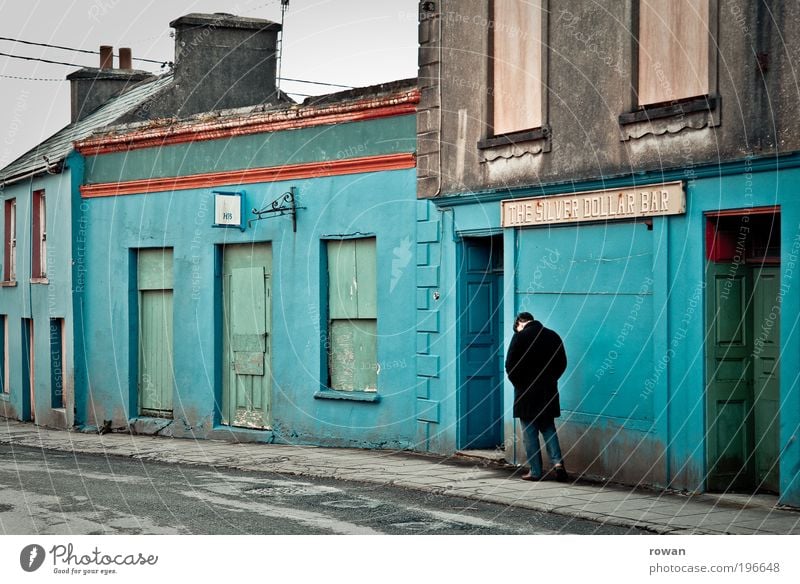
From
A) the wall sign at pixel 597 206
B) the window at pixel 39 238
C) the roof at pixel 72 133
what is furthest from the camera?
the window at pixel 39 238

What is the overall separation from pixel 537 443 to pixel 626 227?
2.65m

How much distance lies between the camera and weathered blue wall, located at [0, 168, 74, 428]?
2333 cm

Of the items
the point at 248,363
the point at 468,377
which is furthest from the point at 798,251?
the point at 248,363

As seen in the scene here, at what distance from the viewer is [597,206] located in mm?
13672

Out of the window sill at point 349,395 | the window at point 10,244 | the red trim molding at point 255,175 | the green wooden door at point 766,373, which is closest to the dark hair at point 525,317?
the green wooden door at point 766,373

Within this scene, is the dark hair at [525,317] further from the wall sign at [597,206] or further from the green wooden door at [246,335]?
the green wooden door at [246,335]

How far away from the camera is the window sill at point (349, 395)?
1717 cm

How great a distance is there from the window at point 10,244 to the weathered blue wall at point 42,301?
0.19 meters

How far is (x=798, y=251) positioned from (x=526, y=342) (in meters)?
3.27

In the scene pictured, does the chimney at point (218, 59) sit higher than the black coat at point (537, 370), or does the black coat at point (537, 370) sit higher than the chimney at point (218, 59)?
the chimney at point (218, 59)

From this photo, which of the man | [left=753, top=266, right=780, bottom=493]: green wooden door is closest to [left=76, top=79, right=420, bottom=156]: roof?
the man

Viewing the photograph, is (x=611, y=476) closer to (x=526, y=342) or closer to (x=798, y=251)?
(x=526, y=342)

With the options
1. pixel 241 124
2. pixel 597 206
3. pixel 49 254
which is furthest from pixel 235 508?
pixel 49 254

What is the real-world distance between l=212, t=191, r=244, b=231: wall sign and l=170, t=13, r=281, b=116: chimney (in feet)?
18.2
